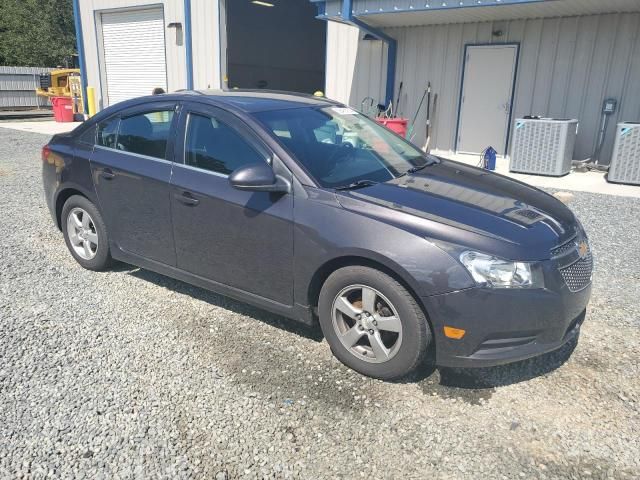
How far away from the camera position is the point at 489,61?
431 inches

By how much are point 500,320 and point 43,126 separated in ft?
62.0

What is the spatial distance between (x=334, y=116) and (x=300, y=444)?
8.16ft

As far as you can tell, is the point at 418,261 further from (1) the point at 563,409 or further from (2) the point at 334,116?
(2) the point at 334,116

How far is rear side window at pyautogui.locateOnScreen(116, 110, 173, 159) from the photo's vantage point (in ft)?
12.9

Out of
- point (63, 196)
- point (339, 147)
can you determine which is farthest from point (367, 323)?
point (63, 196)

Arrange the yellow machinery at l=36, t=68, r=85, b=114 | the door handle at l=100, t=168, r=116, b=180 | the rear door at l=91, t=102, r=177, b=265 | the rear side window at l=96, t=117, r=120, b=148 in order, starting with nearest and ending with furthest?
the rear door at l=91, t=102, r=177, b=265 → the door handle at l=100, t=168, r=116, b=180 → the rear side window at l=96, t=117, r=120, b=148 → the yellow machinery at l=36, t=68, r=85, b=114

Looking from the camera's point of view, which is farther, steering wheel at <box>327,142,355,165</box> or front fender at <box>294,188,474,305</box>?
steering wheel at <box>327,142,355,165</box>

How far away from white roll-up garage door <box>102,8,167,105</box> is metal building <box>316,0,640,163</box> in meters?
6.74

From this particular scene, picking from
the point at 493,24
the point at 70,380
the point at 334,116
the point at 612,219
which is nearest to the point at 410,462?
the point at 70,380

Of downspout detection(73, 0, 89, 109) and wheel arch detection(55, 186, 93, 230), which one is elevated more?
downspout detection(73, 0, 89, 109)

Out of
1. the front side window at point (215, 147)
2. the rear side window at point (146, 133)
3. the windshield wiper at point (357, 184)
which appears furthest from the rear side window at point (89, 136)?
the windshield wiper at point (357, 184)

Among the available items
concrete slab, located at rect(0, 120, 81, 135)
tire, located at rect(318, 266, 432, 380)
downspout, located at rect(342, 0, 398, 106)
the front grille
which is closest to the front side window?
tire, located at rect(318, 266, 432, 380)

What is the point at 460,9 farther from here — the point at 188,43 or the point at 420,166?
the point at 188,43

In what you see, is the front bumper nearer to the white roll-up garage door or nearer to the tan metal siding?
the tan metal siding
